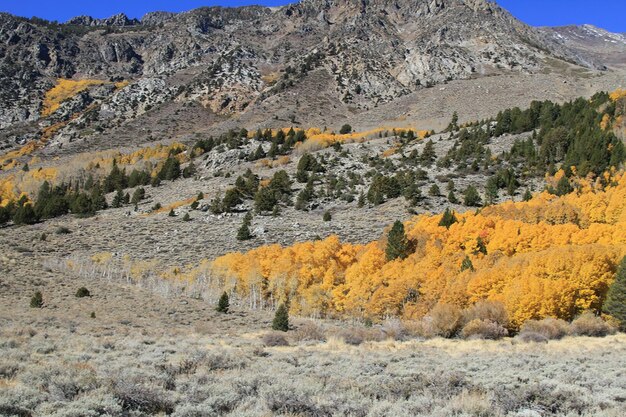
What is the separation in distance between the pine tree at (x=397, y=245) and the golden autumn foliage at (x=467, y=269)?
1.22 m

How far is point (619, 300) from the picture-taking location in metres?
38.4

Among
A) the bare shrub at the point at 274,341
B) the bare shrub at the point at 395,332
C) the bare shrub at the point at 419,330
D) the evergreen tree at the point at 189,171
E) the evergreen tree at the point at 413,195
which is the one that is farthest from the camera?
the evergreen tree at the point at 189,171

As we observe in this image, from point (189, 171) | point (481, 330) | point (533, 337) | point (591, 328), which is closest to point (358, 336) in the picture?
point (481, 330)

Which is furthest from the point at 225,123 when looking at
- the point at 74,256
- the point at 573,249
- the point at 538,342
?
the point at 538,342

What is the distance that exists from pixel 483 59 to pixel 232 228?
514ft

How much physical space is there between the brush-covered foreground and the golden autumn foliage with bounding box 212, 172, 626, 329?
16304 mm

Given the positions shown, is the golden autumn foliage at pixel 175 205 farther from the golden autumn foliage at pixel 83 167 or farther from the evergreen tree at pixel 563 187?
the evergreen tree at pixel 563 187

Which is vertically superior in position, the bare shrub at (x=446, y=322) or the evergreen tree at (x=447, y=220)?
the evergreen tree at (x=447, y=220)

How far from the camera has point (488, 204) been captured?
77.0 metres

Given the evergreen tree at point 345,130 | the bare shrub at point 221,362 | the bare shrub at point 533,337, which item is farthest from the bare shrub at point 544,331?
the evergreen tree at point 345,130

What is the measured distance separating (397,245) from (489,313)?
73.8ft

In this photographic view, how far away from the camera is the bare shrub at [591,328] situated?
3494cm

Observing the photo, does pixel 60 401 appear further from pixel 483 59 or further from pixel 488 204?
pixel 483 59

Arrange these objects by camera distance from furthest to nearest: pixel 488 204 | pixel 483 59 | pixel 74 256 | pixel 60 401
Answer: pixel 483 59 → pixel 488 204 → pixel 74 256 → pixel 60 401
